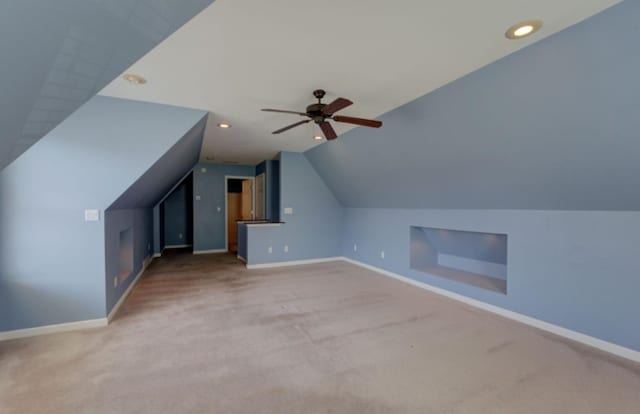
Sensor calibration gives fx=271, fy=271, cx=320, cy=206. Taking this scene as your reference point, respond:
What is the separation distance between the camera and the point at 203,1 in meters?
1.10

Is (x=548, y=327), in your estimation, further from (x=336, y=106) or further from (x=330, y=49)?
(x=330, y=49)

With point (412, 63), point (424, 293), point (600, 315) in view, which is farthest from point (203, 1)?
point (424, 293)

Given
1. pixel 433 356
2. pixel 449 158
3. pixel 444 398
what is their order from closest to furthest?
pixel 444 398, pixel 433 356, pixel 449 158

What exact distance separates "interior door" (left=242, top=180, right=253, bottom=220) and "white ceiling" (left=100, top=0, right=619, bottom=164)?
500cm

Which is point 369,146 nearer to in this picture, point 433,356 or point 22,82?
point 433,356

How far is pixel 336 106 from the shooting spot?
237cm

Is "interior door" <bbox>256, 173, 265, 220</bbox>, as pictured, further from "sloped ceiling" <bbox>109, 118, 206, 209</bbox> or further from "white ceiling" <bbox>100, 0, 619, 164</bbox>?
"white ceiling" <bbox>100, 0, 619, 164</bbox>

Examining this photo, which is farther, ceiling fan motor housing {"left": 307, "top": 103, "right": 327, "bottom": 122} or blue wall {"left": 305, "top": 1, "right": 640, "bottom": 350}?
ceiling fan motor housing {"left": 307, "top": 103, "right": 327, "bottom": 122}

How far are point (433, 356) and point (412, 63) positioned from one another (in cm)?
245

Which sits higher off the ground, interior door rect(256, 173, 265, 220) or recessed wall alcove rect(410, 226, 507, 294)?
interior door rect(256, 173, 265, 220)

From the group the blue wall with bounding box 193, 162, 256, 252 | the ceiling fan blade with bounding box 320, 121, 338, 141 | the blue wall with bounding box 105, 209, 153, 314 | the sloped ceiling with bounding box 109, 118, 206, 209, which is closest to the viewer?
the ceiling fan blade with bounding box 320, 121, 338, 141

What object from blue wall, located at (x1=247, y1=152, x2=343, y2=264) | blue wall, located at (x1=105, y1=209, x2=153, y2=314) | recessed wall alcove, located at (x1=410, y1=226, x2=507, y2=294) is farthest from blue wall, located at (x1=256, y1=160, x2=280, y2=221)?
recessed wall alcove, located at (x1=410, y1=226, x2=507, y2=294)

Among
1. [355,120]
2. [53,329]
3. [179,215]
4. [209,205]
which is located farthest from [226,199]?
[355,120]

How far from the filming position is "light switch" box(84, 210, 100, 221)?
2825 millimetres
